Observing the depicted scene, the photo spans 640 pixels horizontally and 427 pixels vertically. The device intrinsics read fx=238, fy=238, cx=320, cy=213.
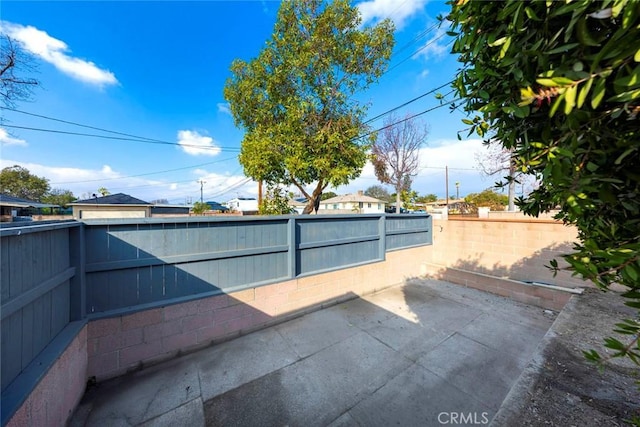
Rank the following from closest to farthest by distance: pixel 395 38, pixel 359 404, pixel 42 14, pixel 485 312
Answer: pixel 359 404 → pixel 485 312 → pixel 42 14 → pixel 395 38

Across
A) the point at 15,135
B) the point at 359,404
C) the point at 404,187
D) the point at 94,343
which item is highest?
the point at 15,135

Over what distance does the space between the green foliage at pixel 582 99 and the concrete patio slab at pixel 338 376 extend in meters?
1.86

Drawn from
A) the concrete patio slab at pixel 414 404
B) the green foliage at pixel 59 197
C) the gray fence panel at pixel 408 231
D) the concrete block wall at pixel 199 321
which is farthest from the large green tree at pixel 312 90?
the green foliage at pixel 59 197

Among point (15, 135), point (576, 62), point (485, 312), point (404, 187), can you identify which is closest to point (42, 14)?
point (15, 135)

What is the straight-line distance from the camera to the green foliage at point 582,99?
1.89ft

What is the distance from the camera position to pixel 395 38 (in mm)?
6324

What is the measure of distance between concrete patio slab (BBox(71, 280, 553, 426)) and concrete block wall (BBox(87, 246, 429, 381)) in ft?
0.42

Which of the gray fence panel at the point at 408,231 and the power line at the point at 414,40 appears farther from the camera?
the power line at the point at 414,40

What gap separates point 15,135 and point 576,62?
14.2 metres

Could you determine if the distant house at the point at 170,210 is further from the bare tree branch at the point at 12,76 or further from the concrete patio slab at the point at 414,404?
the concrete patio slab at the point at 414,404

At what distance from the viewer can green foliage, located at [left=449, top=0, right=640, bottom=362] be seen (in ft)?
1.89

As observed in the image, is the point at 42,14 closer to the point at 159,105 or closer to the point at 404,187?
the point at 159,105

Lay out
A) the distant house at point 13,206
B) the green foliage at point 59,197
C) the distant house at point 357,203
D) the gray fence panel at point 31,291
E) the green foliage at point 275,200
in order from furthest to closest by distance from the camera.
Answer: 1. the distant house at point 357,203
2. the green foliage at point 59,197
3. the distant house at point 13,206
4. the green foliage at point 275,200
5. the gray fence panel at point 31,291

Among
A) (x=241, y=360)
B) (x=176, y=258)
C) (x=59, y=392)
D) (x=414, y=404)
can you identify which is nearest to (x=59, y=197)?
(x=176, y=258)
